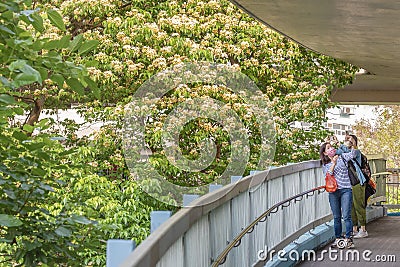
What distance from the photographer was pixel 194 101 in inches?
771

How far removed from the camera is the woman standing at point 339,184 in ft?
41.2

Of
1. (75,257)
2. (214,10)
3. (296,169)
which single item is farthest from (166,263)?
(214,10)

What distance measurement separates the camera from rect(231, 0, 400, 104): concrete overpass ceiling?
37.6ft

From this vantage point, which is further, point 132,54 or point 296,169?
point 132,54

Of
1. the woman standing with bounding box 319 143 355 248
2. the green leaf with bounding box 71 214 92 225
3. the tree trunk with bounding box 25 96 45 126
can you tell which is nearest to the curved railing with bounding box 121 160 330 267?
the woman standing with bounding box 319 143 355 248

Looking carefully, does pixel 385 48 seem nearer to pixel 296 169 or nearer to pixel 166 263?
pixel 296 169

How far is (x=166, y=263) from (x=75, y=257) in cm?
209

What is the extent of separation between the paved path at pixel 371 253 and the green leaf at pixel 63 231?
6.08 m

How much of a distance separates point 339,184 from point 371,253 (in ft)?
3.92

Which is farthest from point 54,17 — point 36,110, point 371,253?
point 36,110

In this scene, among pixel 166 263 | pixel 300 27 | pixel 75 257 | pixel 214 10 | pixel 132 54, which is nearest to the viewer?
pixel 166 263

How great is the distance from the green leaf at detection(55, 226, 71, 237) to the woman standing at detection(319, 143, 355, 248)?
722 centimetres

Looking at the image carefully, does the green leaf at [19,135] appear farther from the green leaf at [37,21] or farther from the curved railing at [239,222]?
the curved railing at [239,222]

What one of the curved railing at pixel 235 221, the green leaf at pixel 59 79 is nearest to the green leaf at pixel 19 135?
the green leaf at pixel 59 79
